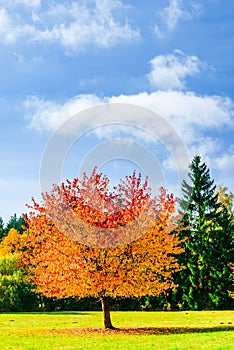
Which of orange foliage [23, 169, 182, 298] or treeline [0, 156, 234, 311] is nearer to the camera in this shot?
orange foliage [23, 169, 182, 298]

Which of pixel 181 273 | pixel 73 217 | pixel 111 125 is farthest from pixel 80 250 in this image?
pixel 181 273

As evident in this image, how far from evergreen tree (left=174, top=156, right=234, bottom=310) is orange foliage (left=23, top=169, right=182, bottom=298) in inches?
762

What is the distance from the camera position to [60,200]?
18.1 metres

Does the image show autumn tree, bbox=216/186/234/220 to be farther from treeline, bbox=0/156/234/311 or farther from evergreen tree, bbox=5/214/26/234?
evergreen tree, bbox=5/214/26/234

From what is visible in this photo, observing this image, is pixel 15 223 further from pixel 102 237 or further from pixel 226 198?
A: pixel 102 237

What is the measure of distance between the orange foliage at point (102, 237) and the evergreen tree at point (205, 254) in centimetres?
1936

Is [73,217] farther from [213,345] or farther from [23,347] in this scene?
[213,345]

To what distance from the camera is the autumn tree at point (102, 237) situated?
1730 cm

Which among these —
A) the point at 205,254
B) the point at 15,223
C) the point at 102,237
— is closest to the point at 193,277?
the point at 205,254

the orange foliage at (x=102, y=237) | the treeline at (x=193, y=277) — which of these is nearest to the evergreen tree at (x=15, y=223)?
the treeline at (x=193, y=277)

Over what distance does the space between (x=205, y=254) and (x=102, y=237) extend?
2107 cm

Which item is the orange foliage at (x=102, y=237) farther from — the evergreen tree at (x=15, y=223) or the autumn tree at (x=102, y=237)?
the evergreen tree at (x=15, y=223)

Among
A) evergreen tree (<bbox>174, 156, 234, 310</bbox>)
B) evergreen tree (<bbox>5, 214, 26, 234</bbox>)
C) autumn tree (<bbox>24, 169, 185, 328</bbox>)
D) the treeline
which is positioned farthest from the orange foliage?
evergreen tree (<bbox>5, 214, 26, 234</bbox>)

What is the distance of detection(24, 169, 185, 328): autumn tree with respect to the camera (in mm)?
17297
